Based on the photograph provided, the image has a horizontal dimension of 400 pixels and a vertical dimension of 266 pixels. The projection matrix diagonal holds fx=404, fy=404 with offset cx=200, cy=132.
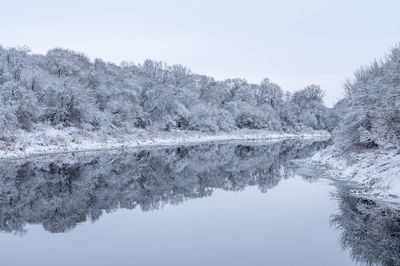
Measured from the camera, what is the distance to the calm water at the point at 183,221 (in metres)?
10.0

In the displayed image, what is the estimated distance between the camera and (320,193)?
1962 centimetres

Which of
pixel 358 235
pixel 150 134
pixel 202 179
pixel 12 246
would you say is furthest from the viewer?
pixel 150 134

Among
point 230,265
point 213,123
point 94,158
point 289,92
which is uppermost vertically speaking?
point 289,92

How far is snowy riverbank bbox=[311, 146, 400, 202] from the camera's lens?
1765 centimetres

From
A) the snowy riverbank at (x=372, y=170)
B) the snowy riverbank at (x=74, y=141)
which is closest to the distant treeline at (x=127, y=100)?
the snowy riverbank at (x=74, y=141)

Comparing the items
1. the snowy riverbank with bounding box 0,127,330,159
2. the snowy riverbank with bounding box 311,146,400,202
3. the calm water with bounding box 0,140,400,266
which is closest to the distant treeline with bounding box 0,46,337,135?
the snowy riverbank with bounding box 0,127,330,159

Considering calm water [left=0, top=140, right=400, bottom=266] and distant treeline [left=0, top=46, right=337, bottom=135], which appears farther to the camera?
distant treeline [left=0, top=46, right=337, bottom=135]

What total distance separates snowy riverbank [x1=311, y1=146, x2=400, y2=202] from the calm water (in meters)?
1.28

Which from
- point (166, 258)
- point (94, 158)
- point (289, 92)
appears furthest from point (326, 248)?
point (289, 92)

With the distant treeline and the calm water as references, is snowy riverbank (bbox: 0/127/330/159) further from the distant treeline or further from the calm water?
the calm water

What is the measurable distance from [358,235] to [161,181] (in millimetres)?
13508

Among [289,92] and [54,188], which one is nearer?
[54,188]

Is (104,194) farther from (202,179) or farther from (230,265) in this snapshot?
(230,265)

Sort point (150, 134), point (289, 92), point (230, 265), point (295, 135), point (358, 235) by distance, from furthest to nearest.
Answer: point (289, 92) < point (295, 135) < point (150, 134) < point (358, 235) < point (230, 265)
